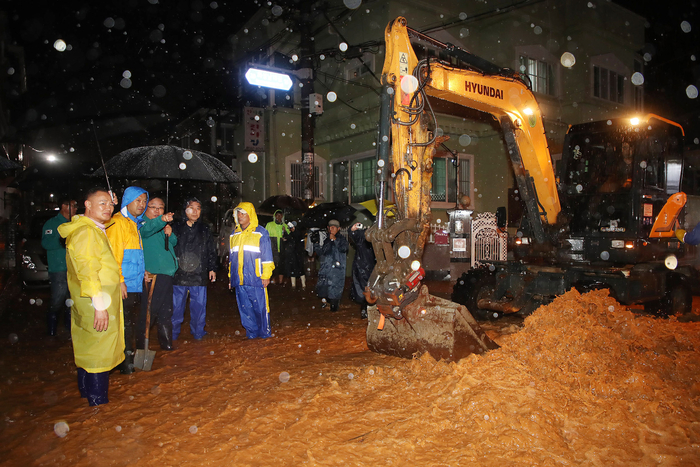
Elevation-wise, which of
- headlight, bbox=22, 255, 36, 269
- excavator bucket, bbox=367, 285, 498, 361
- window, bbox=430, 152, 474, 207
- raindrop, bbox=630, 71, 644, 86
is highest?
raindrop, bbox=630, 71, 644, 86

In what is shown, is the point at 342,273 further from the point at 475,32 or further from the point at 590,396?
the point at 475,32

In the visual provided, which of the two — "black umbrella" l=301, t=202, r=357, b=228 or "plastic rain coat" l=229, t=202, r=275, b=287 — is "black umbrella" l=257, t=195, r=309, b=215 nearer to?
"black umbrella" l=301, t=202, r=357, b=228

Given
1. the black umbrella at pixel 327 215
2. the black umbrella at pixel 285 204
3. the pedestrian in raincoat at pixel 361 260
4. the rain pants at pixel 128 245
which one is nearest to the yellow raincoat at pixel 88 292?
the rain pants at pixel 128 245

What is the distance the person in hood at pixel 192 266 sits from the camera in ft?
20.0

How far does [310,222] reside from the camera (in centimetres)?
1351

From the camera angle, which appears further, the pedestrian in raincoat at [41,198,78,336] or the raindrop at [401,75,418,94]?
the pedestrian in raincoat at [41,198,78,336]

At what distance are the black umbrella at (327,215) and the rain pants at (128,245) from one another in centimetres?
796

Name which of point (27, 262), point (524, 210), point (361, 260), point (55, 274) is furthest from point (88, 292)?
point (27, 262)

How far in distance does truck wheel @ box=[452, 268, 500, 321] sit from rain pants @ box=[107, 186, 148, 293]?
4.76 meters

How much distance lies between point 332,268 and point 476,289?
108 inches

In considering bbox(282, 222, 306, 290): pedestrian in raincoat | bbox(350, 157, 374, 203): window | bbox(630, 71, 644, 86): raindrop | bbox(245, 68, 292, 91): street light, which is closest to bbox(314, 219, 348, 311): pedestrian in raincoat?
bbox(282, 222, 306, 290): pedestrian in raincoat

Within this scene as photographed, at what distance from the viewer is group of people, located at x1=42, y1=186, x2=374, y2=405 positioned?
379 cm

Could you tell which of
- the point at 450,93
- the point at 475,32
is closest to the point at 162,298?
the point at 450,93

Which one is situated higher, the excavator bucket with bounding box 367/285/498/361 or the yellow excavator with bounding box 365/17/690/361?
the yellow excavator with bounding box 365/17/690/361
